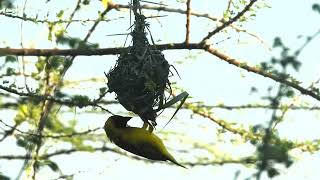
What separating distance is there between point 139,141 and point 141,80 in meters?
0.28

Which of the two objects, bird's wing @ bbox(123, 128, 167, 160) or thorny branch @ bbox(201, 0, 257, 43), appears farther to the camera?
thorny branch @ bbox(201, 0, 257, 43)

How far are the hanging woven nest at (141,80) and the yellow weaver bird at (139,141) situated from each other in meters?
0.08

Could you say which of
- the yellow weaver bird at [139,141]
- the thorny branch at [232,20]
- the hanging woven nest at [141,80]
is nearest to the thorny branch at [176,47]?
the thorny branch at [232,20]

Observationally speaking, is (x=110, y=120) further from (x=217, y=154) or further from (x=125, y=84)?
(x=217, y=154)

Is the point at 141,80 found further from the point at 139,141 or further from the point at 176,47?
the point at 176,47

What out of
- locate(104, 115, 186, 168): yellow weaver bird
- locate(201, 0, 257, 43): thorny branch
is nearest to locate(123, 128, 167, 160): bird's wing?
locate(104, 115, 186, 168): yellow weaver bird

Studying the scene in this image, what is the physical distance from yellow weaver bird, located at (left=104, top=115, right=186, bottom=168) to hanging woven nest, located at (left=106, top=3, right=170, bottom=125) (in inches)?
3.3

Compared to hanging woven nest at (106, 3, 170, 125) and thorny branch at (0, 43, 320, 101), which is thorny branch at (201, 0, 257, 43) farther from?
hanging woven nest at (106, 3, 170, 125)

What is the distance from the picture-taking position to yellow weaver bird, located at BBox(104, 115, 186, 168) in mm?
2572

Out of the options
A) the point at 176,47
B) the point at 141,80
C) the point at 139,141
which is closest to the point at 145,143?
the point at 139,141

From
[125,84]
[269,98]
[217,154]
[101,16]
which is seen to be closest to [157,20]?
[101,16]

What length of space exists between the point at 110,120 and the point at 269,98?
1541mm

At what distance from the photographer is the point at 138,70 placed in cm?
267

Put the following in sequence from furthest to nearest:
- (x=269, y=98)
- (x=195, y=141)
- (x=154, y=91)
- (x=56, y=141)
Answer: (x=195, y=141)
(x=56, y=141)
(x=154, y=91)
(x=269, y=98)
